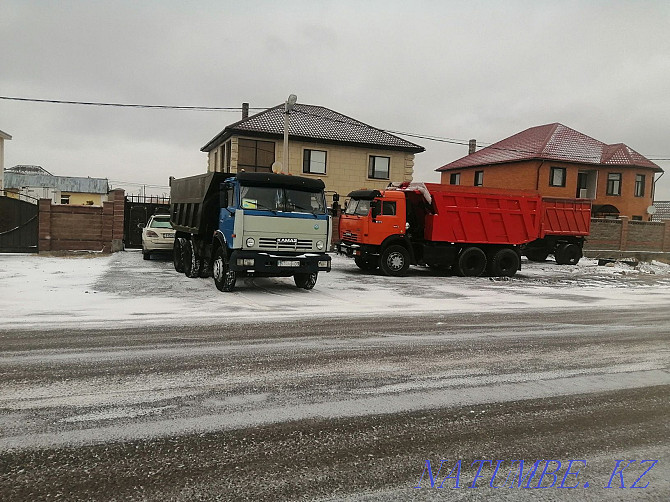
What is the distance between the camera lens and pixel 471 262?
18.1 metres

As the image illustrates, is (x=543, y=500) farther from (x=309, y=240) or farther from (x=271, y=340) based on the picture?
(x=309, y=240)

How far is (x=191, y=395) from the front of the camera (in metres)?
4.46

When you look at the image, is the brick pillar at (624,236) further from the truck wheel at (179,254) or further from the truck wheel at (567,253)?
the truck wheel at (179,254)

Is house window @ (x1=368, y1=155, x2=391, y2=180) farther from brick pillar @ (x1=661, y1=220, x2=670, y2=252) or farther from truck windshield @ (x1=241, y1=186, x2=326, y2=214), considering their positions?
truck windshield @ (x1=241, y1=186, x2=326, y2=214)

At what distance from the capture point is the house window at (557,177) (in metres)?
37.2

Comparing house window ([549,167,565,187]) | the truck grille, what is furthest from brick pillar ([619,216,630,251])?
the truck grille

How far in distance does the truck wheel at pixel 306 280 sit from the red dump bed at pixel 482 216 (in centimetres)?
612

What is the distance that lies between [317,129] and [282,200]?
19.8 meters

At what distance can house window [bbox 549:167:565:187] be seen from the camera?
3722 centimetres

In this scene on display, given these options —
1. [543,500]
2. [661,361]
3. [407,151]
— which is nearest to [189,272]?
[661,361]

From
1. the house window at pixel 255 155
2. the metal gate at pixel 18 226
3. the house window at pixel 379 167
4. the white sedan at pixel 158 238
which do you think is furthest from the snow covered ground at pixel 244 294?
the house window at pixel 379 167

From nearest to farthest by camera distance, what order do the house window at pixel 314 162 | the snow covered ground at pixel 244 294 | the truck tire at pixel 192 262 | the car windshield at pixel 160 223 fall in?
the snow covered ground at pixel 244 294
the truck tire at pixel 192 262
the car windshield at pixel 160 223
the house window at pixel 314 162

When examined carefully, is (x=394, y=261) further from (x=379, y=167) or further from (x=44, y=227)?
(x=379, y=167)

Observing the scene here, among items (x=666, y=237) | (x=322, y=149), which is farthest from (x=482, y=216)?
(x=666, y=237)
